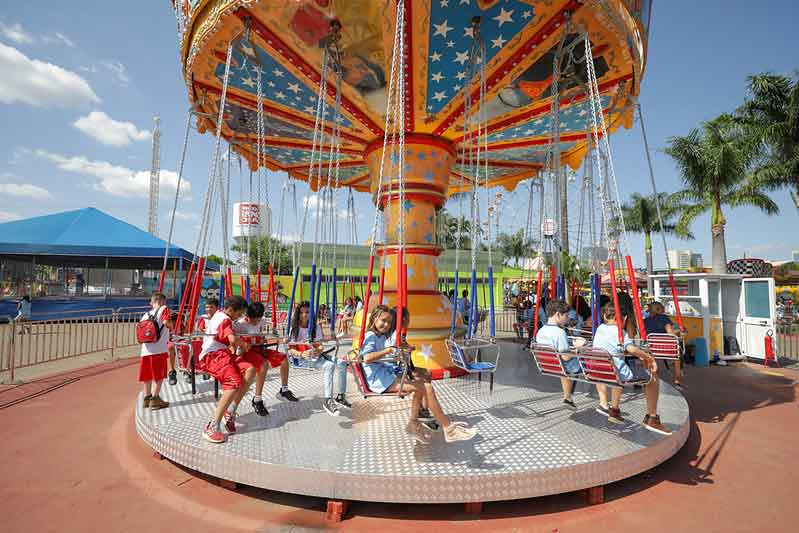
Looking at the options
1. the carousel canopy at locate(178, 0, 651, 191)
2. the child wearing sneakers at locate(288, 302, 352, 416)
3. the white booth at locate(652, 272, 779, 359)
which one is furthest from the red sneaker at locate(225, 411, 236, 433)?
the white booth at locate(652, 272, 779, 359)

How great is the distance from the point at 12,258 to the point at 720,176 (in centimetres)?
3307

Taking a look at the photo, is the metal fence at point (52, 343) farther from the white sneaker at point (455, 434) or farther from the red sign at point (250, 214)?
the white sneaker at point (455, 434)

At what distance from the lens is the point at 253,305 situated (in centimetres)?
461

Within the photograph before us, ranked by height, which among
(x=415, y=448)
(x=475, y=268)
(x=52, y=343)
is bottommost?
(x=52, y=343)

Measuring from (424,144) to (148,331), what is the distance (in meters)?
4.77

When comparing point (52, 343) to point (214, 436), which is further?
point (52, 343)

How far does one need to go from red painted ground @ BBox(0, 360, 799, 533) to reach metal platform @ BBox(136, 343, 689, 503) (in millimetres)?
172

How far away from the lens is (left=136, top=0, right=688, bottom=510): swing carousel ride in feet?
10.8

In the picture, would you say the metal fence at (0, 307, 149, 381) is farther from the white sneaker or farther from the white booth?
the white booth

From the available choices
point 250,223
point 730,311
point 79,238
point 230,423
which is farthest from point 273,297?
point 79,238

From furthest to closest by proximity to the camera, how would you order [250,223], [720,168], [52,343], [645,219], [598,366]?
[645,219] → [720,168] → [52,343] → [250,223] → [598,366]

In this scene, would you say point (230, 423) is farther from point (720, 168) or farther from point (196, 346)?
point (720, 168)

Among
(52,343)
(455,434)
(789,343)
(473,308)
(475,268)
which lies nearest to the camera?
(455,434)

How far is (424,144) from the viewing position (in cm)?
693
